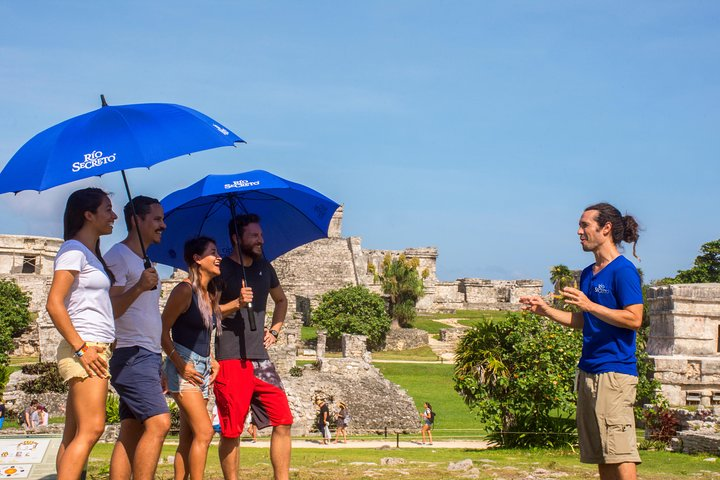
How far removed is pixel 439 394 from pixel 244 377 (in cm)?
2479

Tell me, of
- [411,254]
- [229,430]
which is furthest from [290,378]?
[411,254]

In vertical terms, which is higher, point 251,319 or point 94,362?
point 251,319

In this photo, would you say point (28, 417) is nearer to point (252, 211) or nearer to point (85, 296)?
point (252, 211)

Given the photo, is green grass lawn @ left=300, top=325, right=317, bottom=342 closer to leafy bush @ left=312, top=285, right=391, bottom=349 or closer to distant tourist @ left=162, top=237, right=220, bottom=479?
leafy bush @ left=312, top=285, right=391, bottom=349

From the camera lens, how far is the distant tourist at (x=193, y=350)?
6.85 meters

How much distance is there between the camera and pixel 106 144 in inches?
249

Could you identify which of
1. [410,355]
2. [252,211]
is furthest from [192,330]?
[410,355]

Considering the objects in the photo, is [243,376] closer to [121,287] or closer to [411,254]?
[121,287]

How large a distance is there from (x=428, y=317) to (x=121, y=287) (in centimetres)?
5638

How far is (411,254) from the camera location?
86.6 meters

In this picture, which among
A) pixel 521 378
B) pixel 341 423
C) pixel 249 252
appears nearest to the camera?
pixel 249 252

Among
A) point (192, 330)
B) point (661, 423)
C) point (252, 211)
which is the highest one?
point (252, 211)

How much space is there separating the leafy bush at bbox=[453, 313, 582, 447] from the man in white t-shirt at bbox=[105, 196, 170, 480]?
1105cm

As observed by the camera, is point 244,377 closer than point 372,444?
Yes
